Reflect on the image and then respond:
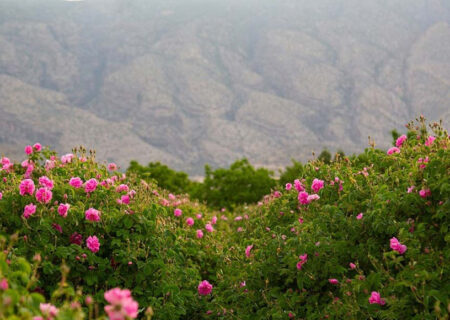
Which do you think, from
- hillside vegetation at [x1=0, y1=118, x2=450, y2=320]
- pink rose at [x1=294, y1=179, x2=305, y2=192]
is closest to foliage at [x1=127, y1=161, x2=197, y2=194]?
hillside vegetation at [x1=0, y1=118, x2=450, y2=320]

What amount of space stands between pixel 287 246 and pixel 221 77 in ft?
275

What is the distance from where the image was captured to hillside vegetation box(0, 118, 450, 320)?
3.33 m

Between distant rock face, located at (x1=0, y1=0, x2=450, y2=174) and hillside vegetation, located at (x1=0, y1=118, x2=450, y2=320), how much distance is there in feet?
187

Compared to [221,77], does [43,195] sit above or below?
above

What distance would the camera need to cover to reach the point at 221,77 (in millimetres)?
86375

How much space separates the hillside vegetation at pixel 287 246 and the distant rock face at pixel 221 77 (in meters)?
57.0

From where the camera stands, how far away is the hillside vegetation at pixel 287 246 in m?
3.33

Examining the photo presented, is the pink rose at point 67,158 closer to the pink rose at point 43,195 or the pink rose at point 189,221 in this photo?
the pink rose at point 43,195

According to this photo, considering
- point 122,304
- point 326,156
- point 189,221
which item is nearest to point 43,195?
point 189,221

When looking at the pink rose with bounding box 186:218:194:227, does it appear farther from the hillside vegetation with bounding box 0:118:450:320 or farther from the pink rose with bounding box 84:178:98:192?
the pink rose with bounding box 84:178:98:192

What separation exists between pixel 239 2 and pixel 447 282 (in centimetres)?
11494

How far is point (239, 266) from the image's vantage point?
4883 mm

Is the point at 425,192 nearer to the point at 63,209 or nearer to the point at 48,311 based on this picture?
the point at 48,311

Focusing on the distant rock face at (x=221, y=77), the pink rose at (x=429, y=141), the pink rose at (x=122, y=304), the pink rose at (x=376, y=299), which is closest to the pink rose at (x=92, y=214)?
the pink rose at (x=376, y=299)
